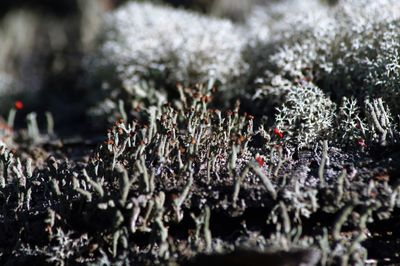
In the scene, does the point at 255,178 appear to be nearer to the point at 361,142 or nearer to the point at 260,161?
the point at 260,161

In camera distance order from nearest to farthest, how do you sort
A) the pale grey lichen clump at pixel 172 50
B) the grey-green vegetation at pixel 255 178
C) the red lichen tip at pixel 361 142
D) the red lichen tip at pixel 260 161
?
the grey-green vegetation at pixel 255 178, the red lichen tip at pixel 260 161, the red lichen tip at pixel 361 142, the pale grey lichen clump at pixel 172 50

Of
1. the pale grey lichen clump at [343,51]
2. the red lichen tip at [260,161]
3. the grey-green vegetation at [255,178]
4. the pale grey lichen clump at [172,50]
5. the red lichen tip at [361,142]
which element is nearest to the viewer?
the grey-green vegetation at [255,178]

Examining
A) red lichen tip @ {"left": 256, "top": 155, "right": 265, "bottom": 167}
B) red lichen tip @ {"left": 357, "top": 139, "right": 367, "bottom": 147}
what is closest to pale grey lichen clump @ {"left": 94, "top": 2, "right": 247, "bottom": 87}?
red lichen tip @ {"left": 256, "top": 155, "right": 265, "bottom": 167}

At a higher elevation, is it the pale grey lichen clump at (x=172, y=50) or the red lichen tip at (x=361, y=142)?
the pale grey lichen clump at (x=172, y=50)

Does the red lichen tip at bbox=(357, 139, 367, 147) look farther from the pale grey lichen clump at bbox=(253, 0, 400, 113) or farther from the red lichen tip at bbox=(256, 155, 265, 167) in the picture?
the red lichen tip at bbox=(256, 155, 265, 167)

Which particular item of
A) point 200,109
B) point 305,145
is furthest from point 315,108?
point 200,109

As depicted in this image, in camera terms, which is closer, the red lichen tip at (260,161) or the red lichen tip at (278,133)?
the red lichen tip at (260,161)

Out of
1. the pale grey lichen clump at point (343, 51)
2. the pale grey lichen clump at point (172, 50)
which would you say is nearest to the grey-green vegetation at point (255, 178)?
the pale grey lichen clump at point (343, 51)

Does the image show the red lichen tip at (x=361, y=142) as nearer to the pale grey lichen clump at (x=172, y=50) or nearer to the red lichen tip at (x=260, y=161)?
the red lichen tip at (x=260, y=161)

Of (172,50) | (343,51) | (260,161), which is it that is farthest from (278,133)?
(172,50)
